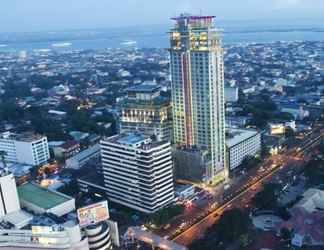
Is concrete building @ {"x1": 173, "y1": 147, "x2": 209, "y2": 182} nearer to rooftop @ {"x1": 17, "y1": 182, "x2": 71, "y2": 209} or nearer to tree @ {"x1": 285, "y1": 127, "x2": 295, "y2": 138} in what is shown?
→ rooftop @ {"x1": 17, "y1": 182, "x2": 71, "y2": 209}

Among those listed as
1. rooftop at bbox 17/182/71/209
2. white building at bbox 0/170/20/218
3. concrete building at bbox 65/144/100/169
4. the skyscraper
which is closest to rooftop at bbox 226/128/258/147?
the skyscraper

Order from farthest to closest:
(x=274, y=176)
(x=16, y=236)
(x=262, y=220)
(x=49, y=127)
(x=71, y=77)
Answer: (x=71, y=77) → (x=49, y=127) → (x=274, y=176) → (x=262, y=220) → (x=16, y=236)

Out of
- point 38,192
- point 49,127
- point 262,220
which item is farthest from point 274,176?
point 49,127

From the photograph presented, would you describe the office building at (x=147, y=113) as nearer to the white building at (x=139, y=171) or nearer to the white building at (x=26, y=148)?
the white building at (x=139, y=171)

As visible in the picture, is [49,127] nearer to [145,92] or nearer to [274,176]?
[145,92]

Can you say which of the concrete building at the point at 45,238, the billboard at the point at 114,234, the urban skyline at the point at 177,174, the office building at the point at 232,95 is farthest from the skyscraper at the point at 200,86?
the office building at the point at 232,95

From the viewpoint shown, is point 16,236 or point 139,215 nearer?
point 16,236

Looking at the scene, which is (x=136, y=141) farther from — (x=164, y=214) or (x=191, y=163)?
(x=191, y=163)

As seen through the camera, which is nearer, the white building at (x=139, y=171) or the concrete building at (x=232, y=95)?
the white building at (x=139, y=171)
